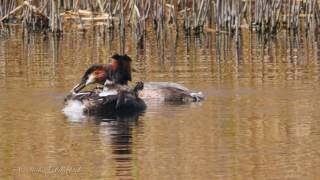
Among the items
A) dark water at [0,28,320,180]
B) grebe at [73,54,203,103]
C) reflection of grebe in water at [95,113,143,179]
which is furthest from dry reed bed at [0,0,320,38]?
reflection of grebe in water at [95,113,143,179]

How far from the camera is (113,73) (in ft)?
43.7

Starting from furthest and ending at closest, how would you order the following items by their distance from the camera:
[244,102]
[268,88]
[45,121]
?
[268,88]
[244,102]
[45,121]

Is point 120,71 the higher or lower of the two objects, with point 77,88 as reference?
higher

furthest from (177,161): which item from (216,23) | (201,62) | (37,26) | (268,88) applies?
(37,26)

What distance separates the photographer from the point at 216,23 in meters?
22.3

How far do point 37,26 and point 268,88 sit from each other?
1078 cm

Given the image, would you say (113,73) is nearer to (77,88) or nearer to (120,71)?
(120,71)

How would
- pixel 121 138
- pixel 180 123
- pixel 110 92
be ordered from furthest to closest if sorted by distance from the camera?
1. pixel 110 92
2. pixel 180 123
3. pixel 121 138

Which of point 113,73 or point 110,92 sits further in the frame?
point 113,73

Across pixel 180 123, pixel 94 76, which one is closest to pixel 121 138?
pixel 180 123

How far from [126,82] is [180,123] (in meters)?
1.83

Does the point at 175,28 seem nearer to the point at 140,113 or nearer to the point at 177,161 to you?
the point at 140,113

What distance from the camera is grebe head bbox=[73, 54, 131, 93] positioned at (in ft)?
43.4

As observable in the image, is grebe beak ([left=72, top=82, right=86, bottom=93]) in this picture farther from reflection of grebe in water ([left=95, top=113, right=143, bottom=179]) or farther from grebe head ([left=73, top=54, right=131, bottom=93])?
reflection of grebe in water ([left=95, top=113, right=143, bottom=179])
